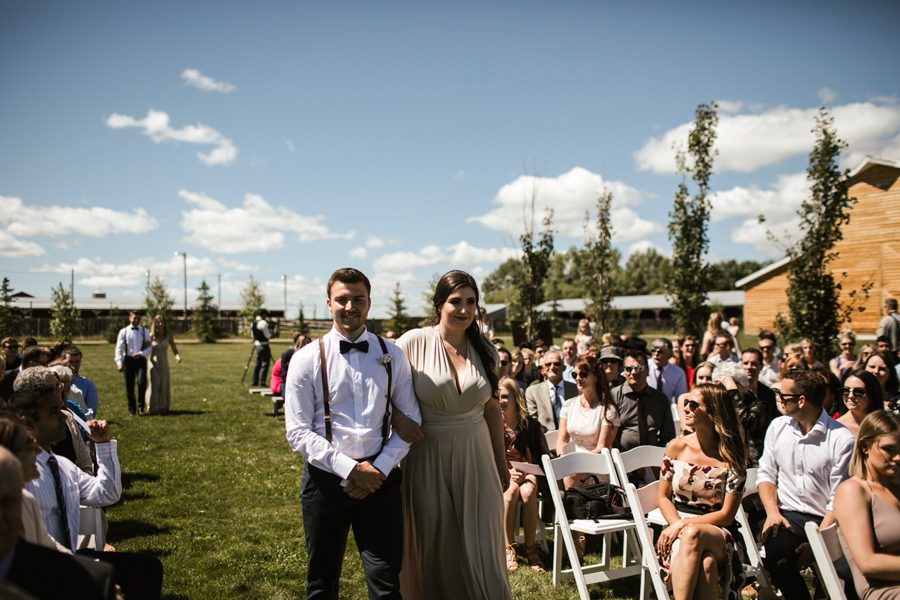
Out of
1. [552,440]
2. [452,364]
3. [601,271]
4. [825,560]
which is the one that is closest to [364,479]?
[452,364]

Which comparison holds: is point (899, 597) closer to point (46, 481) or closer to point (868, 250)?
point (46, 481)

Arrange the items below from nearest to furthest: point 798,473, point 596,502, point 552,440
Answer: point 798,473 → point 596,502 → point 552,440

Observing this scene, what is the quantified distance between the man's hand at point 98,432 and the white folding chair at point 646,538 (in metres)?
3.39

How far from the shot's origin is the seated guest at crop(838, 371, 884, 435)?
5352mm

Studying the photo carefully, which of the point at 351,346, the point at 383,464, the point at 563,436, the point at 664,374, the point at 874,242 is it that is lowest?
the point at 563,436

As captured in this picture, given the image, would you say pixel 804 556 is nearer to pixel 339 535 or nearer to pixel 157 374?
pixel 339 535

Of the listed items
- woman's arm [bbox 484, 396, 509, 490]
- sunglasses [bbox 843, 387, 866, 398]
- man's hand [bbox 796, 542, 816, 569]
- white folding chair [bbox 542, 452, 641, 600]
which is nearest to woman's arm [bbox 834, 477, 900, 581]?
man's hand [bbox 796, 542, 816, 569]

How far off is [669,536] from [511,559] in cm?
175

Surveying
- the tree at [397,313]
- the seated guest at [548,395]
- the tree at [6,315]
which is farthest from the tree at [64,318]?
the seated guest at [548,395]

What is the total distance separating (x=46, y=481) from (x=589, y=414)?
4.60m

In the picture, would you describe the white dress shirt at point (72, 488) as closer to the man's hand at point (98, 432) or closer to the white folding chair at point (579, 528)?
the man's hand at point (98, 432)

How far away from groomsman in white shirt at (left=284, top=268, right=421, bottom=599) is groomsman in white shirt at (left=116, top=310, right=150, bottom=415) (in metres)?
11.1

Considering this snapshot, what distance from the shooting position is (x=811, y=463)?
14.5ft

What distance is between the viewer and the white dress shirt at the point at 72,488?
3.18 metres
